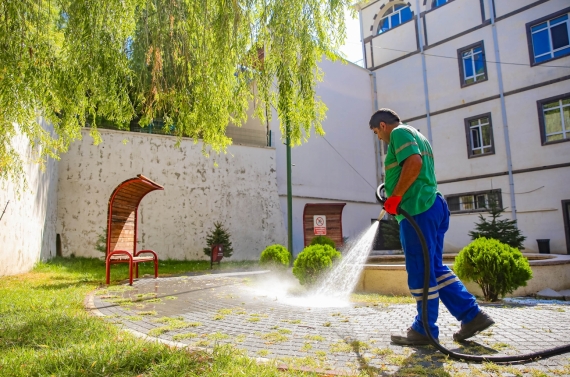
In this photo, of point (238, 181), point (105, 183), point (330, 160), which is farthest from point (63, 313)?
point (330, 160)

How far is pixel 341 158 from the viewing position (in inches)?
888

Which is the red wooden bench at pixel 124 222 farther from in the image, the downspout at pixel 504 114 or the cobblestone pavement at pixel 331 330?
the downspout at pixel 504 114

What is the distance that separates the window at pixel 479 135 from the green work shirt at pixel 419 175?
17262 millimetres

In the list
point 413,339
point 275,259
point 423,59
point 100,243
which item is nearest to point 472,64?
point 423,59

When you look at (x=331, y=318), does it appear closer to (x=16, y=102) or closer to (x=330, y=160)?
(x=16, y=102)

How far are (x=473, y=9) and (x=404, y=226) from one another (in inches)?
785

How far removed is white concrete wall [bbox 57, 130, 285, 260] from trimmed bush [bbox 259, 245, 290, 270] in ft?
22.9

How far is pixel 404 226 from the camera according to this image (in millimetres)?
3461

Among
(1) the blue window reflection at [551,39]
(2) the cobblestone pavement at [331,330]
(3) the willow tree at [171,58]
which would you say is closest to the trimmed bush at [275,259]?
(2) the cobblestone pavement at [331,330]

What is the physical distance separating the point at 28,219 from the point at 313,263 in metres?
7.68

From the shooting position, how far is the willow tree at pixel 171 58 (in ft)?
15.4

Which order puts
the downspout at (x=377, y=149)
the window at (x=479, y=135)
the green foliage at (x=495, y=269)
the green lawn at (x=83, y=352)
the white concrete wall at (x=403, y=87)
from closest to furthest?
the green lawn at (x=83, y=352) < the green foliage at (x=495, y=269) < the window at (x=479, y=135) < the white concrete wall at (x=403, y=87) < the downspout at (x=377, y=149)

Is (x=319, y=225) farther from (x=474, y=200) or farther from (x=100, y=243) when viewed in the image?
(x=474, y=200)

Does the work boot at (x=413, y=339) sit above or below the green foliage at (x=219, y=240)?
below
